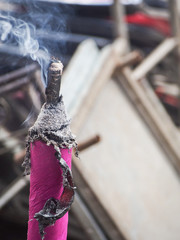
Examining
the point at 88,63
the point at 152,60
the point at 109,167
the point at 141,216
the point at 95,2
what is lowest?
the point at 141,216

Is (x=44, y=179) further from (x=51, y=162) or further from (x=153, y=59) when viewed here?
(x=153, y=59)

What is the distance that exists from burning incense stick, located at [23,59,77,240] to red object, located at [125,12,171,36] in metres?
5.47

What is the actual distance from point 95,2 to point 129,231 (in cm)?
427

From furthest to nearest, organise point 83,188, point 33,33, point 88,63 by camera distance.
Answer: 1. point 88,63
2. point 83,188
3. point 33,33

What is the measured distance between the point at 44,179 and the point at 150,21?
18.6ft

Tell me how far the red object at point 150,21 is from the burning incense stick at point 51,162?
5.47 metres

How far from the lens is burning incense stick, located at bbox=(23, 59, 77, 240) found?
4.54 feet

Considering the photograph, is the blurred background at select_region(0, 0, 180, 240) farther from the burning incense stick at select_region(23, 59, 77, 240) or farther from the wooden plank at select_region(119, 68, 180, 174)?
the burning incense stick at select_region(23, 59, 77, 240)

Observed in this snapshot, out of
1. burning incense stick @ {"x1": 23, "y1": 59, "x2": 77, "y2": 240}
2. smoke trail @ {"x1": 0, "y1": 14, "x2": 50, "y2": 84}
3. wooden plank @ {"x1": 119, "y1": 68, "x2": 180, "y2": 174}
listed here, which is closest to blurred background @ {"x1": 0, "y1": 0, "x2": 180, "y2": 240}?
wooden plank @ {"x1": 119, "y1": 68, "x2": 180, "y2": 174}

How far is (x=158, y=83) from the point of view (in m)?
6.26

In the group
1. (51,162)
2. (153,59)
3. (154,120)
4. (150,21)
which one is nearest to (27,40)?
(51,162)

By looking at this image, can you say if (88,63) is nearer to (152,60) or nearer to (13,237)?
(152,60)

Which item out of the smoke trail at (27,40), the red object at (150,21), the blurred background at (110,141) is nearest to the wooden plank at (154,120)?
the blurred background at (110,141)

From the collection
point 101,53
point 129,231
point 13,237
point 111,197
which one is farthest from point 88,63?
point 13,237
